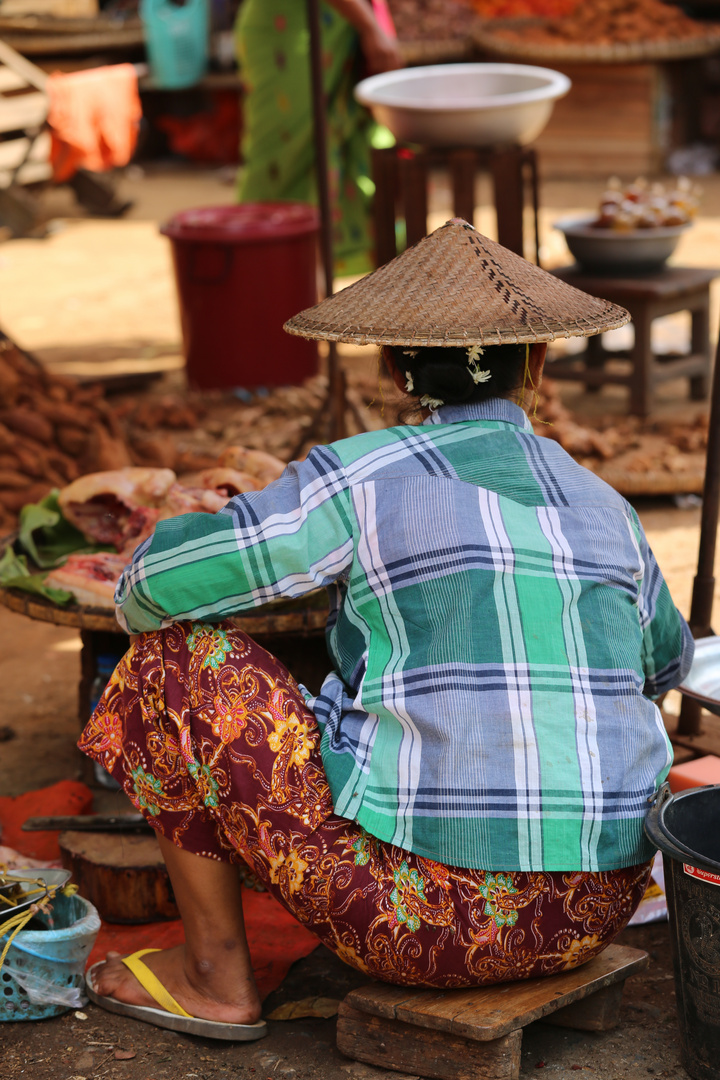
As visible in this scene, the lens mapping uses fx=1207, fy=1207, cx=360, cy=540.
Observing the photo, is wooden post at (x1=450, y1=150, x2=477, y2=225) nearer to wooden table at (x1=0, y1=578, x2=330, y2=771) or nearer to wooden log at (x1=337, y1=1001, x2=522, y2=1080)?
wooden table at (x1=0, y1=578, x2=330, y2=771)

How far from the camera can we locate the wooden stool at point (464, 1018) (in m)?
1.74

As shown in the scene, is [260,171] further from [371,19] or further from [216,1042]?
[216,1042]

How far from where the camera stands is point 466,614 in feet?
5.56

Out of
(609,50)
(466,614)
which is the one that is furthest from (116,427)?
(609,50)

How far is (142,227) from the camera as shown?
995 centimetres

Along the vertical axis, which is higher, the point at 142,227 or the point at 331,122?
the point at 331,122

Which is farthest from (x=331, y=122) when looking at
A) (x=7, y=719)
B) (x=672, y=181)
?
(x=672, y=181)

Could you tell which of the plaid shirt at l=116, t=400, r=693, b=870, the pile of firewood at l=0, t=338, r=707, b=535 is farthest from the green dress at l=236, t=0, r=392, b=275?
the plaid shirt at l=116, t=400, r=693, b=870

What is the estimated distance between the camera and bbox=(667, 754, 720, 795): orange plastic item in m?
2.43

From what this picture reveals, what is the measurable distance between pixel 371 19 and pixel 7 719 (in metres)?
3.64

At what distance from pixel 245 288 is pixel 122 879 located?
390 cm

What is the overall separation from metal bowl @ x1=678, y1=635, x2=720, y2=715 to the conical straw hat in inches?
26.5

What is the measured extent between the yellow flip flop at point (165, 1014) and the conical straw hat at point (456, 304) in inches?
43.3

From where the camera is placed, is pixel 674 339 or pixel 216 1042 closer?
pixel 216 1042
